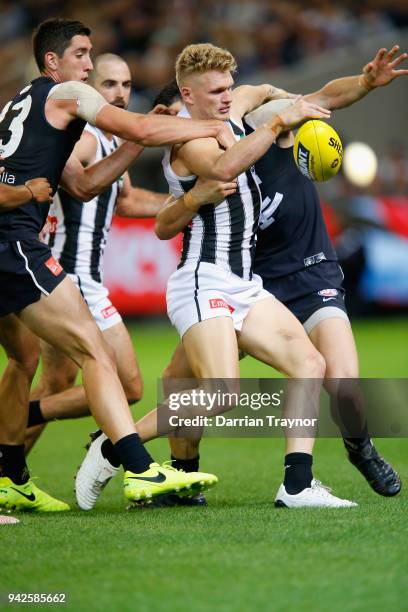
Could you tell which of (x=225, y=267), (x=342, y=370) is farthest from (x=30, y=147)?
(x=342, y=370)

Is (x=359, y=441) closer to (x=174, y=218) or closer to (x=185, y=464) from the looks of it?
(x=185, y=464)

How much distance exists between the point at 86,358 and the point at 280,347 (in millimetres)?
1054

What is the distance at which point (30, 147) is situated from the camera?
599 cm

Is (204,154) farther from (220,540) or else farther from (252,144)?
(220,540)

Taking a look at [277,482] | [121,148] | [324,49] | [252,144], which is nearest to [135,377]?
[277,482]

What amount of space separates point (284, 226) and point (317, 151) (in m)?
0.71

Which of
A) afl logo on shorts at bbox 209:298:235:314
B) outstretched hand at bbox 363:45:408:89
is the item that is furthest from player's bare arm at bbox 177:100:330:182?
afl logo on shorts at bbox 209:298:235:314

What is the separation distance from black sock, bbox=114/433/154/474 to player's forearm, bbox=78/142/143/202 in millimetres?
1561

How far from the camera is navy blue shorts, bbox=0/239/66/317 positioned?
5.83 m

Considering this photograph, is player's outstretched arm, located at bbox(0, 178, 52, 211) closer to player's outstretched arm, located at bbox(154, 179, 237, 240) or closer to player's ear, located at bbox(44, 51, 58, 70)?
player's outstretched arm, located at bbox(154, 179, 237, 240)

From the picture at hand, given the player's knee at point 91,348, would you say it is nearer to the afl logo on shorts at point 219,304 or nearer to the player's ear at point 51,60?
the afl logo on shorts at point 219,304

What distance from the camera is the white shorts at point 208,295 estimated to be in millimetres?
6055

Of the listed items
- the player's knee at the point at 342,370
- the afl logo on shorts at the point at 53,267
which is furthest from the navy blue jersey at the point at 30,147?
the player's knee at the point at 342,370

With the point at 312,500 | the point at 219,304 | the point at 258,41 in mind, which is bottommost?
the point at 312,500
